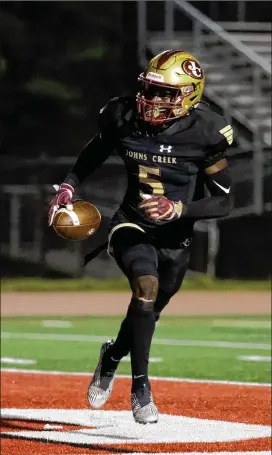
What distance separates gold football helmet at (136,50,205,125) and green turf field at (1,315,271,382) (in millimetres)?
5042

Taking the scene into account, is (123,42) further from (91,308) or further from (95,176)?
(91,308)

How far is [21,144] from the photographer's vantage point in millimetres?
25531

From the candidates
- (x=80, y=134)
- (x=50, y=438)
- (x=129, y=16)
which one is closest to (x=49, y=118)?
(x=80, y=134)

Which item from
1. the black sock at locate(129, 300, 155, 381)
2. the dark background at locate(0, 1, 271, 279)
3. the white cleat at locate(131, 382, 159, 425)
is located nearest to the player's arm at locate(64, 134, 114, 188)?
the black sock at locate(129, 300, 155, 381)

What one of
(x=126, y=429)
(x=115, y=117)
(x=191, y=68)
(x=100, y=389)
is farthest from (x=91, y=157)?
(x=126, y=429)

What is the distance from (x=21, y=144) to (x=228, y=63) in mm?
4202

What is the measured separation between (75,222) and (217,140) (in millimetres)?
932

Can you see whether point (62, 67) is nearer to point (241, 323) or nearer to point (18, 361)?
point (241, 323)

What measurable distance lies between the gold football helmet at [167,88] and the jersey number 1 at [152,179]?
10.8 inches

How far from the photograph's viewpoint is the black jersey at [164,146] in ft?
25.1

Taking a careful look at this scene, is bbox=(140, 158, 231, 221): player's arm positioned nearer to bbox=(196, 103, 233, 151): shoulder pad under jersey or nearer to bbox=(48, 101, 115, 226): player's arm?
bbox=(196, 103, 233, 151): shoulder pad under jersey

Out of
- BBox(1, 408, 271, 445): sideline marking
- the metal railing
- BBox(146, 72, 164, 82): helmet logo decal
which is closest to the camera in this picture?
BBox(146, 72, 164, 82): helmet logo decal

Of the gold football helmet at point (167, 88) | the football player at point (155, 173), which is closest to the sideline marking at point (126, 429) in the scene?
the football player at point (155, 173)

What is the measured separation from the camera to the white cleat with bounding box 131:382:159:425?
766 centimetres
